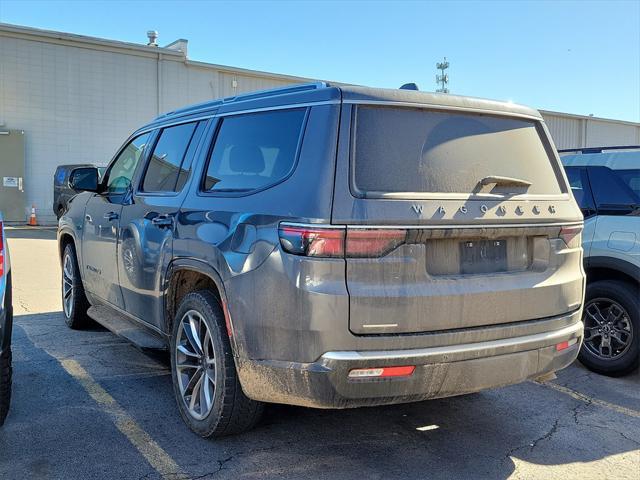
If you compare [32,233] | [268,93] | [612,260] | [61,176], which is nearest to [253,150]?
[268,93]

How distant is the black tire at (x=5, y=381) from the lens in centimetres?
337

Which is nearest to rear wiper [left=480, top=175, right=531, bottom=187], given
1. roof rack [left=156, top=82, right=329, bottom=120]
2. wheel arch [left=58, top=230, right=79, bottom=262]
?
roof rack [left=156, top=82, right=329, bottom=120]

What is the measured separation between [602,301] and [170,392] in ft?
11.8

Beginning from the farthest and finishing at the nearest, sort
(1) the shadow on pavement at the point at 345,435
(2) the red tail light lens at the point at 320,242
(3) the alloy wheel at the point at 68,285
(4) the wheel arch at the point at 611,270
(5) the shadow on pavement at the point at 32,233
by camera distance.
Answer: (5) the shadow on pavement at the point at 32,233, (3) the alloy wheel at the point at 68,285, (4) the wheel arch at the point at 611,270, (1) the shadow on pavement at the point at 345,435, (2) the red tail light lens at the point at 320,242

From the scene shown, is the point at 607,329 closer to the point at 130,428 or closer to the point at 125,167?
the point at 130,428

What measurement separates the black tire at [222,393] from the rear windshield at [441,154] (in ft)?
3.76

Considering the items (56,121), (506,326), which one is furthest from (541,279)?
(56,121)

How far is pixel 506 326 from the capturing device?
3064mm

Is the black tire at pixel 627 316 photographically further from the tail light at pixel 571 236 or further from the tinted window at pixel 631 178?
the tail light at pixel 571 236

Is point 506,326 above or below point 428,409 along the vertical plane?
above

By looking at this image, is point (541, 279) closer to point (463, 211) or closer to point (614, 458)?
point (463, 211)

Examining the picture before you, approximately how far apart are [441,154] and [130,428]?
97.9 inches

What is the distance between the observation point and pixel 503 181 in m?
3.17

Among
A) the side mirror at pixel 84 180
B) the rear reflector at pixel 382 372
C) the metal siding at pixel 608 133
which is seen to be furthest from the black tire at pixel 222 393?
the metal siding at pixel 608 133
